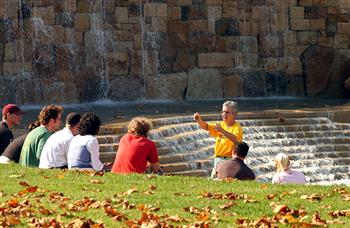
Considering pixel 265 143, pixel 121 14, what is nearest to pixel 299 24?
pixel 121 14

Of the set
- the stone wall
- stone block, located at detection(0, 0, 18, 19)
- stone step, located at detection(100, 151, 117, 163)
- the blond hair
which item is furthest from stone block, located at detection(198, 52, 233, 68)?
the blond hair

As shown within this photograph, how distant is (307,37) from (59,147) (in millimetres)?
17209

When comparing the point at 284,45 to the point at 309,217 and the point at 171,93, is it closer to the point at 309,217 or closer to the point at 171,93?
the point at 171,93

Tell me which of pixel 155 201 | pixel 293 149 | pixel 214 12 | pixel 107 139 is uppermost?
pixel 214 12

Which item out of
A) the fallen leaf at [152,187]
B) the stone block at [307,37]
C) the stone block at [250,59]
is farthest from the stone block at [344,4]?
the fallen leaf at [152,187]

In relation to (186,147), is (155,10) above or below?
above

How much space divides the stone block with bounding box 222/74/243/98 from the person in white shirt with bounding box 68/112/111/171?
1514cm

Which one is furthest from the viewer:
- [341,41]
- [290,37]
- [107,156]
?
[341,41]

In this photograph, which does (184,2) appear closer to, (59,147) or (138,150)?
(59,147)

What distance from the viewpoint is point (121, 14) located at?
27.7 metres

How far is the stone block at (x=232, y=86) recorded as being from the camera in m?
28.5

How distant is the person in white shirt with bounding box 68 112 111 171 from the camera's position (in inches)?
523

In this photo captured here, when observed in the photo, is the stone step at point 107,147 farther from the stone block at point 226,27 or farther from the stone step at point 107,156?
the stone block at point 226,27

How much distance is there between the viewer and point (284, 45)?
2969 centimetres
